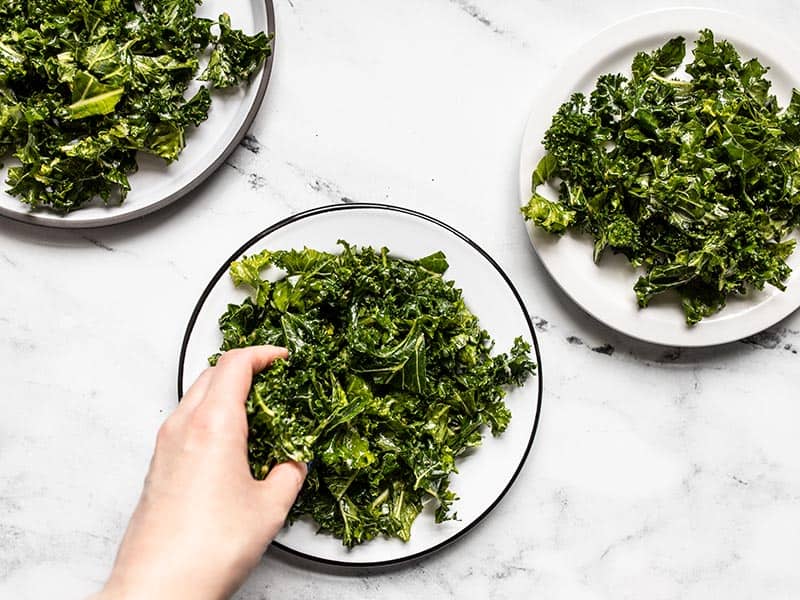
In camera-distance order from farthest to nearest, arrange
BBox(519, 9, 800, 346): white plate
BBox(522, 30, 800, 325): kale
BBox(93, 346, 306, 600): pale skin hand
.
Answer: BBox(519, 9, 800, 346): white plate < BBox(522, 30, 800, 325): kale < BBox(93, 346, 306, 600): pale skin hand

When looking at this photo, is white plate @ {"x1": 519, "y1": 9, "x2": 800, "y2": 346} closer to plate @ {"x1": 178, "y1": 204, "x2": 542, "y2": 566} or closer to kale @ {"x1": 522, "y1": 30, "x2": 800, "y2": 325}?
kale @ {"x1": 522, "y1": 30, "x2": 800, "y2": 325}

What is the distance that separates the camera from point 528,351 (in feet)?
8.87

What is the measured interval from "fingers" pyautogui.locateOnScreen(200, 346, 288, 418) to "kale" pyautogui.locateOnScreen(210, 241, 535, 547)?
14 cm

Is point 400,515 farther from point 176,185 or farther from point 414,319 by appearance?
point 176,185

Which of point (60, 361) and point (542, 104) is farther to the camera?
point (60, 361)

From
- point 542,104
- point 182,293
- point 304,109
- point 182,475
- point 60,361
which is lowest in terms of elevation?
point 60,361

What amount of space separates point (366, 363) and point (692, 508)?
4.62ft

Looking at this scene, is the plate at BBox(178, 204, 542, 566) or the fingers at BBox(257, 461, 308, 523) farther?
the plate at BBox(178, 204, 542, 566)

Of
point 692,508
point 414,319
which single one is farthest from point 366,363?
point 692,508

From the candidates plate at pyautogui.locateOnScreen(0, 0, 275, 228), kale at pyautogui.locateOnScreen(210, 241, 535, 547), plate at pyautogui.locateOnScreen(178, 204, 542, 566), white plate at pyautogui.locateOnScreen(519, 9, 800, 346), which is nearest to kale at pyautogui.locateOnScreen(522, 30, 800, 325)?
white plate at pyautogui.locateOnScreen(519, 9, 800, 346)

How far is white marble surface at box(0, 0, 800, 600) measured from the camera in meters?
2.95

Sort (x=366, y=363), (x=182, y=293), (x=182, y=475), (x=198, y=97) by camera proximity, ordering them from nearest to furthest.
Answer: (x=182, y=475)
(x=366, y=363)
(x=198, y=97)
(x=182, y=293)

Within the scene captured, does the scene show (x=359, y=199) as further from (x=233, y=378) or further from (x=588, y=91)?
(x=233, y=378)

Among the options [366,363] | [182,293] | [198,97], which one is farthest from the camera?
[182,293]
